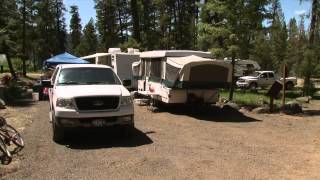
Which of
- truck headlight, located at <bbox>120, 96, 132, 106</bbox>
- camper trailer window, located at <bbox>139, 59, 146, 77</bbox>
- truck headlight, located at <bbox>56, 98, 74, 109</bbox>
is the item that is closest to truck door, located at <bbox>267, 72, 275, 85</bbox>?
camper trailer window, located at <bbox>139, 59, 146, 77</bbox>

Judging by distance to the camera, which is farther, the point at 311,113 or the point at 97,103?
the point at 311,113

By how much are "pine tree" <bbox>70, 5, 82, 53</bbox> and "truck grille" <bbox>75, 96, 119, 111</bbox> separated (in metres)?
92.5

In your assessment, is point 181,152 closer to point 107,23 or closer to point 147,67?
point 147,67

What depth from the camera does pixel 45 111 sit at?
19.7 meters

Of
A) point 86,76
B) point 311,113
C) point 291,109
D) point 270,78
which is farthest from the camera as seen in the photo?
point 270,78

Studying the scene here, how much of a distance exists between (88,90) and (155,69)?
822 cm

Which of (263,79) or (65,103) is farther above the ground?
(65,103)

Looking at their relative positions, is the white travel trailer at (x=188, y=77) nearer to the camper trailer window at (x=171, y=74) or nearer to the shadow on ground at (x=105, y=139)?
the camper trailer window at (x=171, y=74)

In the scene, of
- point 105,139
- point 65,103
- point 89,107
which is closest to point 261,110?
point 105,139

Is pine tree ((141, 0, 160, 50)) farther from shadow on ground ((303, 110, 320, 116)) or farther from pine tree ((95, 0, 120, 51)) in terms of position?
shadow on ground ((303, 110, 320, 116))

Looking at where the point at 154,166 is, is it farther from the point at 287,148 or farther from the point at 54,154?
the point at 287,148

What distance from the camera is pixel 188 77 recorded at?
17.6 metres

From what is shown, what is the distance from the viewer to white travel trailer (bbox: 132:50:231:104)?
17625mm

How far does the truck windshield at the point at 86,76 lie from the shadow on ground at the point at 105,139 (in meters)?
1.30
